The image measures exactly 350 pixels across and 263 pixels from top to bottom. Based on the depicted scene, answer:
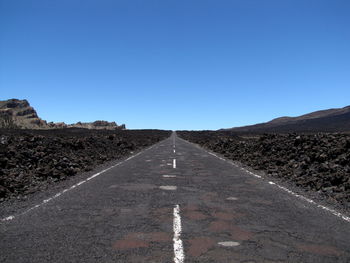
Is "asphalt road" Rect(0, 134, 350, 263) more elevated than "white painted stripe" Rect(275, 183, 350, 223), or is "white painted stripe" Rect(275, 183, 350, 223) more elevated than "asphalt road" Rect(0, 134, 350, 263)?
"asphalt road" Rect(0, 134, 350, 263)

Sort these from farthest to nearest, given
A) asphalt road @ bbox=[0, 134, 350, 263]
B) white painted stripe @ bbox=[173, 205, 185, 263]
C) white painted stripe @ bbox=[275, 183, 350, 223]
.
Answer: white painted stripe @ bbox=[275, 183, 350, 223]
asphalt road @ bbox=[0, 134, 350, 263]
white painted stripe @ bbox=[173, 205, 185, 263]

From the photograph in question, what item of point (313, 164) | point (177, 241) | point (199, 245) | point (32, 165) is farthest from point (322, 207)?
point (32, 165)

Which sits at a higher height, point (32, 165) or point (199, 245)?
point (32, 165)

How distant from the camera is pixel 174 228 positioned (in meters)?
5.75

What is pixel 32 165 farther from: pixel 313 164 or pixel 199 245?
pixel 313 164

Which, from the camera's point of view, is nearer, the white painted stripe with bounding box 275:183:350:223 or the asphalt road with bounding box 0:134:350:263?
the asphalt road with bounding box 0:134:350:263

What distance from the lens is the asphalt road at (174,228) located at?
457 cm

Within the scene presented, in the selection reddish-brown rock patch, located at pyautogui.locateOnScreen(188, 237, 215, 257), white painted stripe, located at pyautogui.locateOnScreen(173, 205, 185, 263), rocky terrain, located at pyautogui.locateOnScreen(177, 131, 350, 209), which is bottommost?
reddish-brown rock patch, located at pyautogui.locateOnScreen(188, 237, 215, 257)

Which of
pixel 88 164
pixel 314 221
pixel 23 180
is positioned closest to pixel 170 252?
pixel 314 221

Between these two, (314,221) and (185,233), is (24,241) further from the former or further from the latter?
(314,221)

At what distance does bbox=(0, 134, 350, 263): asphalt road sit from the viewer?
15.0 ft

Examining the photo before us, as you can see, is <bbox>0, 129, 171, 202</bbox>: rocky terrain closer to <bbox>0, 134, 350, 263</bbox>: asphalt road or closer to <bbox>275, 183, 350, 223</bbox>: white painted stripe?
<bbox>0, 134, 350, 263</bbox>: asphalt road

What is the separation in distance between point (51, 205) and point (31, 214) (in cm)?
77

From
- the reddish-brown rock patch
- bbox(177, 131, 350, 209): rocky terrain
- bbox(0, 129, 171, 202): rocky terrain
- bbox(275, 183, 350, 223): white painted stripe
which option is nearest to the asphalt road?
the reddish-brown rock patch
